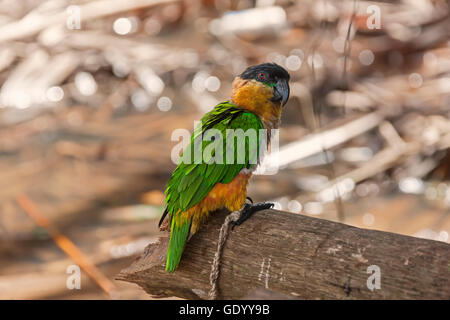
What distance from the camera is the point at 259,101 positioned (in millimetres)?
2111

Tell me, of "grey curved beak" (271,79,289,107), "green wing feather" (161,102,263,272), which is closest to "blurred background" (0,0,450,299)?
"grey curved beak" (271,79,289,107)

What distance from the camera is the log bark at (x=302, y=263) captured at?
4.77 ft

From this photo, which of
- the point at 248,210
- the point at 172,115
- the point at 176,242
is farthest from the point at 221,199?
the point at 172,115

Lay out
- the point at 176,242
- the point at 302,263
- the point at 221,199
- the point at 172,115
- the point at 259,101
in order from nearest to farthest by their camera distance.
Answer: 1. the point at 302,263
2. the point at 176,242
3. the point at 221,199
4. the point at 259,101
5. the point at 172,115

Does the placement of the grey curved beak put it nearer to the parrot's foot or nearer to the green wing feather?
the green wing feather

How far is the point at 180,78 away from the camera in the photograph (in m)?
5.53

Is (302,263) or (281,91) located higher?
(281,91)

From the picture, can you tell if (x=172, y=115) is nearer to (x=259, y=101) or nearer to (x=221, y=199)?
(x=259, y=101)

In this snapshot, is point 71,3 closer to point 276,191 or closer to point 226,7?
point 226,7

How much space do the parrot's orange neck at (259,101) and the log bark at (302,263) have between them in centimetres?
42

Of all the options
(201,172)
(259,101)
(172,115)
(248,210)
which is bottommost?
(248,210)

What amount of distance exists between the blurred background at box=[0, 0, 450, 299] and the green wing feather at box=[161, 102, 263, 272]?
1261 mm

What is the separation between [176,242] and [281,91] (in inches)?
28.6

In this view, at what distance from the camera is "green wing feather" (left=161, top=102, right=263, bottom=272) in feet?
6.06
